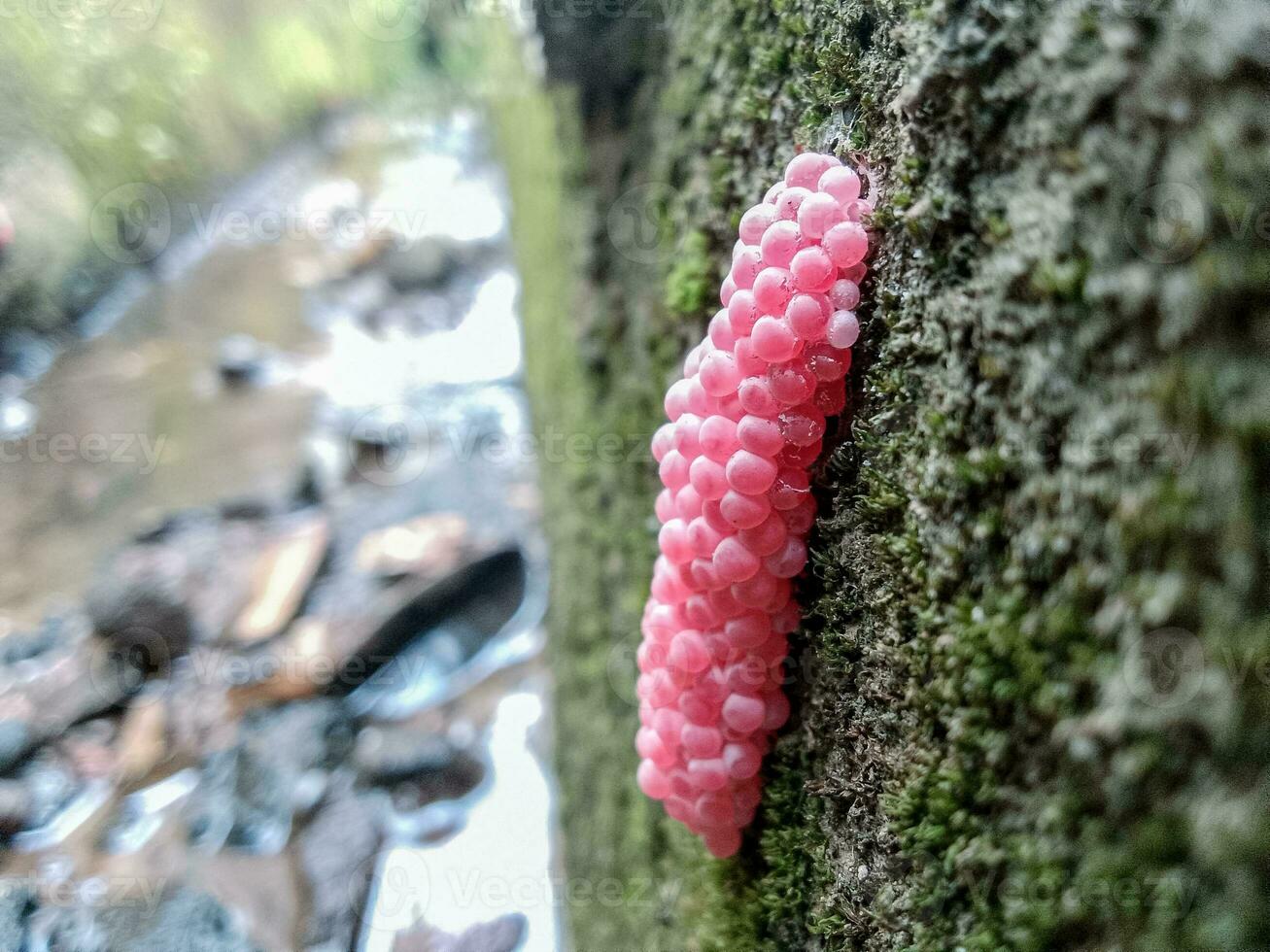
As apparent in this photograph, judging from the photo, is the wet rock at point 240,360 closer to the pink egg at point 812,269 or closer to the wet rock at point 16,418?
the wet rock at point 16,418

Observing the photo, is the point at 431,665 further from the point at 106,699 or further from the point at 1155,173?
the point at 1155,173

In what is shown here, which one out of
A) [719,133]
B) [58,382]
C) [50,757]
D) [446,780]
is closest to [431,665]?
[446,780]

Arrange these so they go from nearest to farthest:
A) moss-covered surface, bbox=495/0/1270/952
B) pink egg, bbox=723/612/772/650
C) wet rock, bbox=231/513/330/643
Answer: moss-covered surface, bbox=495/0/1270/952
pink egg, bbox=723/612/772/650
wet rock, bbox=231/513/330/643

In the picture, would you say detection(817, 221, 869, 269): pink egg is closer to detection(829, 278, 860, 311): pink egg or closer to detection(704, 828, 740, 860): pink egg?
detection(829, 278, 860, 311): pink egg

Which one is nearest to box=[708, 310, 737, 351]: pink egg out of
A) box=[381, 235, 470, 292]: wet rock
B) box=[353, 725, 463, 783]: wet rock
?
box=[353, 725, 463, 783]: wet rock

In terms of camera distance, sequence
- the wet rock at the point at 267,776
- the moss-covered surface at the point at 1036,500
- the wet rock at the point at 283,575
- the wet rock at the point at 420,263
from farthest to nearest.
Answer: the wet rock at the point at 420,263, the wet rock at the point at 283,575, the wet rock at the point at 267,776, the moss-covered surface at the point at 1036,500

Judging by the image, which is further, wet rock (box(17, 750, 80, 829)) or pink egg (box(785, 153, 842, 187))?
wet rock (box(17, 750, 80, 829))

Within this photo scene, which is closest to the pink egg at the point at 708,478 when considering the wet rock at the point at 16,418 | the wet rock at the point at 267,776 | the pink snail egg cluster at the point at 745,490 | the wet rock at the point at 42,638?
the pink snail egg cluster at the point at 745,490
